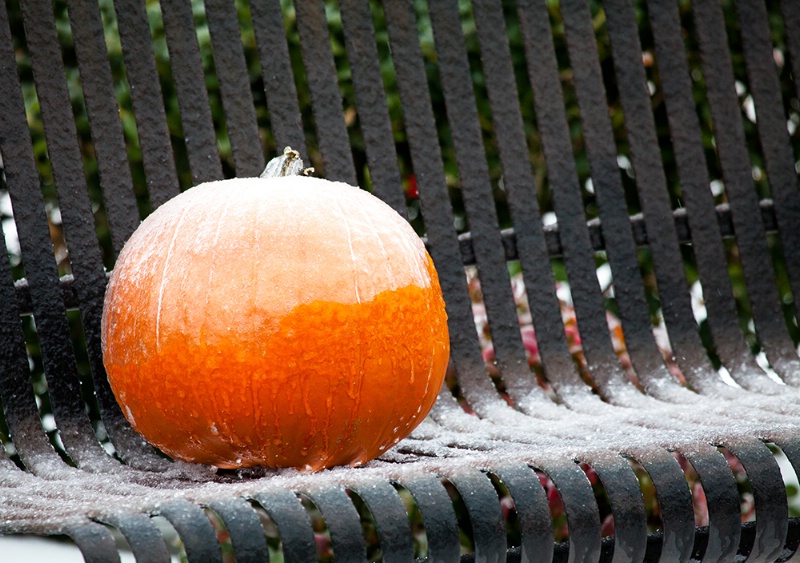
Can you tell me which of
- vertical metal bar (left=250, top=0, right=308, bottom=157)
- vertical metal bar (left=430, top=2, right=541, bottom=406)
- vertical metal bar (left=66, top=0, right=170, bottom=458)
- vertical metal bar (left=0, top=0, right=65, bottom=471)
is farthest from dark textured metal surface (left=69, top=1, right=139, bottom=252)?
vertical metal bar (left=430, top=2, right=541, bottom=406)

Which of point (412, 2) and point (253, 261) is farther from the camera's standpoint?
point (412, 2)

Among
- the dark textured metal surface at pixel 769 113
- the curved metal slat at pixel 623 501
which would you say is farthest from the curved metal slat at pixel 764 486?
the dark textured metal surface at pixel 769 113

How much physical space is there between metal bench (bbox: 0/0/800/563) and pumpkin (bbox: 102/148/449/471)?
95 millimetres

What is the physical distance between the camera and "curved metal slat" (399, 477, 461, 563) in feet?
3.23

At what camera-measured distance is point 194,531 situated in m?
0.88

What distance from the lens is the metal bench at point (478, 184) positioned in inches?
59.6

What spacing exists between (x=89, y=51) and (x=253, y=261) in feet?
2.06

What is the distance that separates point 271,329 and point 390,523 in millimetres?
312

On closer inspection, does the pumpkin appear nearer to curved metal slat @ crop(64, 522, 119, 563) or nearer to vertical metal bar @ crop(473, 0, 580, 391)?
curved metal slat @ crop(64, 522, 119, 563)

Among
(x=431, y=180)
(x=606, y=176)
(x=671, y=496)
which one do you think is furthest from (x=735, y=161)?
(x=671, y=496)

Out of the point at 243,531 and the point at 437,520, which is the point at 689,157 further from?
the point at 243,531

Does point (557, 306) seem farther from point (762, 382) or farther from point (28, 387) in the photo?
point (28, 387)

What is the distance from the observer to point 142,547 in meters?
0.85

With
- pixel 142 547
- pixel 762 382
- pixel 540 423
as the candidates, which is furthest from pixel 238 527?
pixel 762 382
